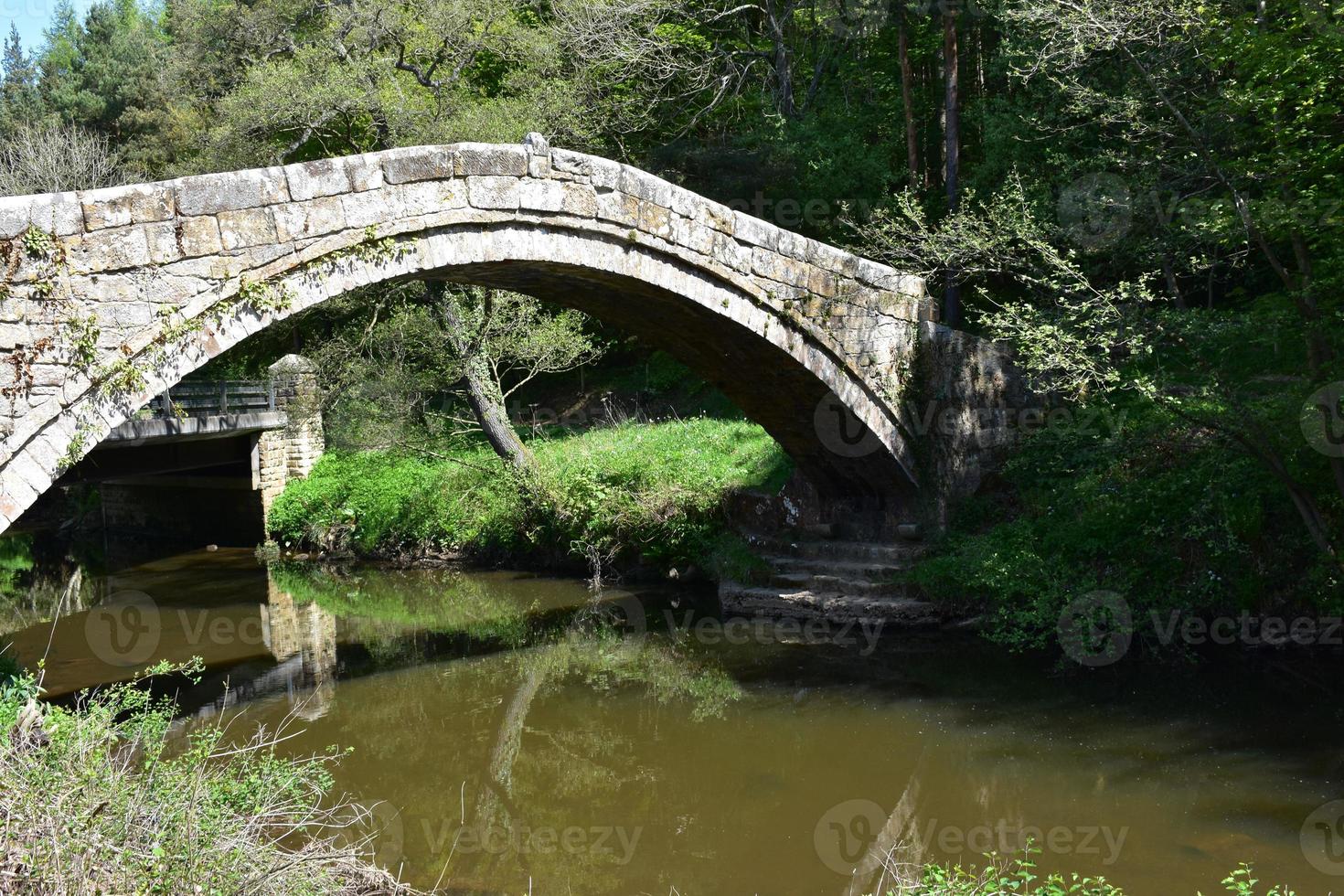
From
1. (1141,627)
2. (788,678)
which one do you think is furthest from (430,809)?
(1141,627)

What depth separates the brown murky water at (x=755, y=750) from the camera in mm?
5273

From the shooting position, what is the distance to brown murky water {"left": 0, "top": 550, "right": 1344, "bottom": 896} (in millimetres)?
5273

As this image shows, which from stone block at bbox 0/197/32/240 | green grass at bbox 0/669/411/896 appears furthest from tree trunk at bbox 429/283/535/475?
green grass at bbox 0/669/411/896

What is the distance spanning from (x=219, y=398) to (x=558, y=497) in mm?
6369

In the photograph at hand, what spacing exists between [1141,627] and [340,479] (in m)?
10.7

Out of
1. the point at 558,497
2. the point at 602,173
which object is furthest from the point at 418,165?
the point at 558,497

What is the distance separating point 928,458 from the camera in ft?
32.1

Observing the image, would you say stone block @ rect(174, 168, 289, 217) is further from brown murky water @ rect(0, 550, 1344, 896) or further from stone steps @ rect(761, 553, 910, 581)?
stone steps @ rect(761, 553, 910, 581)

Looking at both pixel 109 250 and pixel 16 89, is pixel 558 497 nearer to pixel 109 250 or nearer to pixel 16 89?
pixel 109 250

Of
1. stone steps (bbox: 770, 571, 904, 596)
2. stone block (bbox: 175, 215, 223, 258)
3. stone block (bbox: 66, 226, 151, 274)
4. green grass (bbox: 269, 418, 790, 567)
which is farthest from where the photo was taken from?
green grass (bbox: 269, 418, 790, 567)

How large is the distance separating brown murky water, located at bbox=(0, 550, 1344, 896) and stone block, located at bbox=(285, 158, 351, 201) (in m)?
3.33

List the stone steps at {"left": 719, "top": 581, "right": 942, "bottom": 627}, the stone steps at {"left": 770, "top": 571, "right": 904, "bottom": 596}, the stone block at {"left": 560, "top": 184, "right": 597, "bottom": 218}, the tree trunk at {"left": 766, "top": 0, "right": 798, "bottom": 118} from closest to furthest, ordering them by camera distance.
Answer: the stone block at {"left": 560, "top": 184, "right": 597, "bottom": 218}, the stone steps at {"left": 719, "top": 581, "right": 942, "bottom": 627}, the stone steps at {"left": 770, "top": 571, "right": 904, "bottom": 596}, the tree trunk at {"left": 766, "top": 0, "right": 798, "bottom": 118}

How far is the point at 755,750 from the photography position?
267 inches

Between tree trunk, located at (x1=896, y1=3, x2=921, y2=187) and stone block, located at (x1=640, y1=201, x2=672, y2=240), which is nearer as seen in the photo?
stone block, located at (x1=640, y1=201, x2=672, y2=240)
